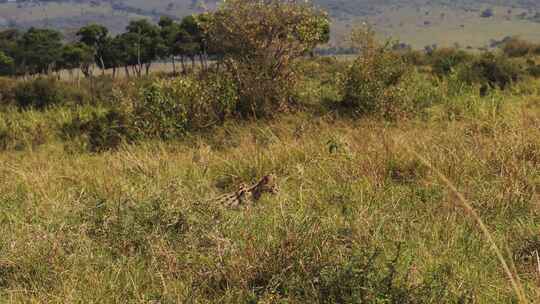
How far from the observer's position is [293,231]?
9.95 ft

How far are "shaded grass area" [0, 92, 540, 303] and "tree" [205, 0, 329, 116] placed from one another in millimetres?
4518

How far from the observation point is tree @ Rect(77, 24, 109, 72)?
58906 mm

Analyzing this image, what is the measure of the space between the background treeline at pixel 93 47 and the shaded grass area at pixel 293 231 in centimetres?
4608

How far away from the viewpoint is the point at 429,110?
996cm

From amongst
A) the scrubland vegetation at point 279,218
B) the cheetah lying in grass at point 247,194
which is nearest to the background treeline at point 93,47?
the scrubland vegetation at point 279,218

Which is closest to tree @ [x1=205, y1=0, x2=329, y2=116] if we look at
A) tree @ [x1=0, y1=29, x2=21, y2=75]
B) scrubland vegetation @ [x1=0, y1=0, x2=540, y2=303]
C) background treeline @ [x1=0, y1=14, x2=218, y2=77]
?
scrubland vegetation @ [x1=0, y1=0, x2=540, y2=303]

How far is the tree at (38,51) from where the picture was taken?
54938 mm

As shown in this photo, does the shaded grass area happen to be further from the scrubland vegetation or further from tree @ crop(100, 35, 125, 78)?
tree @ crop(100, 35, 125, 78)

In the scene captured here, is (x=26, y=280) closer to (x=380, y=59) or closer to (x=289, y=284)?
(x=289, y=284)

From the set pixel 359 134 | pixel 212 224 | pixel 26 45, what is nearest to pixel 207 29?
pixel 359 134

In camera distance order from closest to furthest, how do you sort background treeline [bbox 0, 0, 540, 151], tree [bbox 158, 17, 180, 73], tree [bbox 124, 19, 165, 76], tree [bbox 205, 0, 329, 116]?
background treeline [bbox 0, 0, 540, 151]
tree [bbox 205, 0, 329, 116]
tree [bbox 124, 19, 165, 76]
tree [bbox 158, 17, 180, 73]

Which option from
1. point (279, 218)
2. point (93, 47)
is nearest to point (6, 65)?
point (93, 47)

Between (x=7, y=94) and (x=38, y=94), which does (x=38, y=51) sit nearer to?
(x=7, y=94)

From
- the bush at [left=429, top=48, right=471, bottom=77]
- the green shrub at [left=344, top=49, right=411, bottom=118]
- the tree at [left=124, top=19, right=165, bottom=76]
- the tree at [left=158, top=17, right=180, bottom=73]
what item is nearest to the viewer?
the green shrub at [left=344, top=49, right=411, bottom=118]
